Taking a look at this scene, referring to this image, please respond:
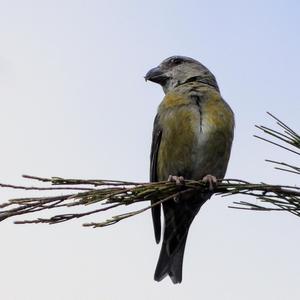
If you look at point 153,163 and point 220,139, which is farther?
point 153,163

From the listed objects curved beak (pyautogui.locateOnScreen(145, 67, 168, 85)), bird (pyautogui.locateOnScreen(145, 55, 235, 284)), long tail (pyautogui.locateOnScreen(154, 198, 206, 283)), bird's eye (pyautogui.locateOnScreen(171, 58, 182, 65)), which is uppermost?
bird's eye (pyautogui.locateOnScreen(171, 58, 182, 65))

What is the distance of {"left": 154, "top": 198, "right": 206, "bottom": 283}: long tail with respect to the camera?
4660 mm

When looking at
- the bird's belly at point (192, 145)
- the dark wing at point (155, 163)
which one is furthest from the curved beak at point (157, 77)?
the bird's belly at point (192, 145)

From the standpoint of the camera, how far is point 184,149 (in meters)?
4.50

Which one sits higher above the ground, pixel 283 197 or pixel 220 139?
pixel 220 139

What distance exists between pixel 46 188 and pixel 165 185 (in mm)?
465

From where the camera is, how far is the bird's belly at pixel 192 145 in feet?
14.5

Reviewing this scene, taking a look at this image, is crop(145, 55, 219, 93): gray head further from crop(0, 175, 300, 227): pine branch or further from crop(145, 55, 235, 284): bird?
crop(0, 175, 300, 227): pine branch

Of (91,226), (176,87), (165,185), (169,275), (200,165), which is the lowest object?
(169,275)

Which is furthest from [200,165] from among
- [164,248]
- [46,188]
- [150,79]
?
[46,188]

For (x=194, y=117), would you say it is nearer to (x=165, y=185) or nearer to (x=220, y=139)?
(x=220, y=139)

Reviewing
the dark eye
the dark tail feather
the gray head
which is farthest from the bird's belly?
A: the dark eye

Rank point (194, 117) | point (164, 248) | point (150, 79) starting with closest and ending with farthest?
1. point (194, 117)
2. point (164, 248)
3. point (150, 79)

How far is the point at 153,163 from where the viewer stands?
4859 mm
